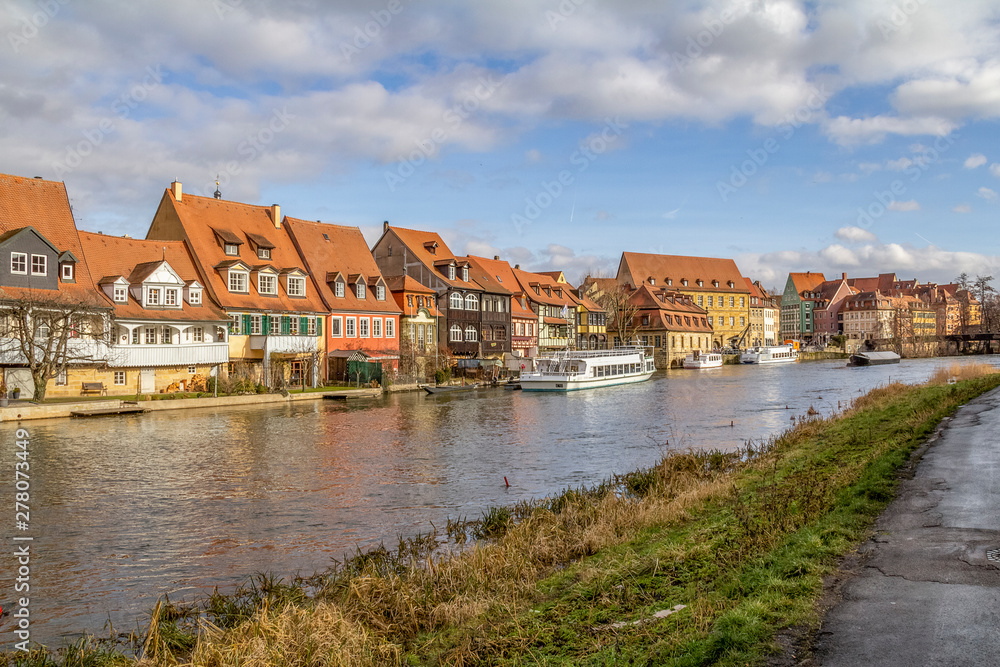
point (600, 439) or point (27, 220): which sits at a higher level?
point (27, 220)

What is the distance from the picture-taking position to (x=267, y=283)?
156 ft

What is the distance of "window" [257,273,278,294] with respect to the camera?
47.1 meters

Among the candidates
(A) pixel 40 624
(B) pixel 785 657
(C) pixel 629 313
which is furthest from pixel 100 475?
(C) pixel 629 313

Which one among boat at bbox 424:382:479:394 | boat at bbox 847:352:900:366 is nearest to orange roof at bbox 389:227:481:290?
boat at bbox 424:382:479:394

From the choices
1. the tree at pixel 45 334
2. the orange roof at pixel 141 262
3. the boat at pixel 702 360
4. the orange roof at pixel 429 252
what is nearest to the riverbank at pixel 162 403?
the tree at pixel 45 334

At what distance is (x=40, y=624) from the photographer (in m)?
9.63

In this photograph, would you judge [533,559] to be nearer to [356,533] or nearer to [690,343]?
[356,533]

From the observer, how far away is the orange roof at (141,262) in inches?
1567

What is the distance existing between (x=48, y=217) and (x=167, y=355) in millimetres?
9278

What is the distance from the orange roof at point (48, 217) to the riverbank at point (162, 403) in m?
6.48

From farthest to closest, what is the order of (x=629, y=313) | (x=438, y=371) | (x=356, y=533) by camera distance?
(x=629, y=313) → (x=438, y=371) → (x=356, y=533)

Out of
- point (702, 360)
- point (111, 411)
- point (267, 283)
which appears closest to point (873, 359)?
point (702, 360)

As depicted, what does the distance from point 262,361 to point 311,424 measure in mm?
15563

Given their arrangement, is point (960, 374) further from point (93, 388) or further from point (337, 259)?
point (93, 388)
